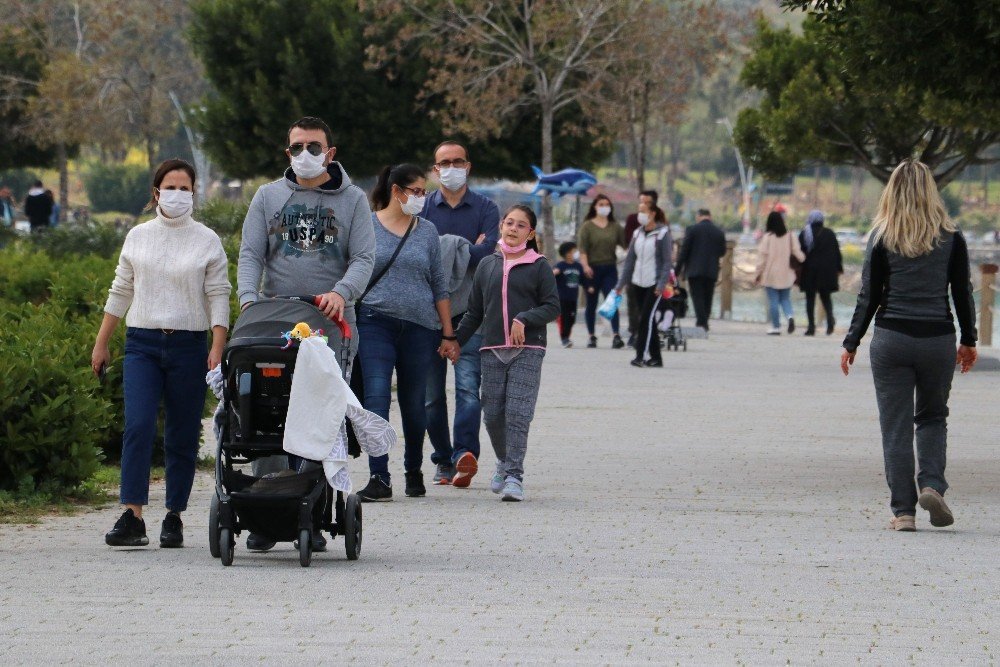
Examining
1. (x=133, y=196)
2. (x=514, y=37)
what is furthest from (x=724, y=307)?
(x=133, y=196)

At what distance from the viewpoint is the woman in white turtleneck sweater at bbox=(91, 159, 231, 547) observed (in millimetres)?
7527

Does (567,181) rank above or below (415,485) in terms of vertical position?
above

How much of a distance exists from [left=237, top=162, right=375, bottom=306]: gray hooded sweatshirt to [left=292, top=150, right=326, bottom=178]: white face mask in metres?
0.09

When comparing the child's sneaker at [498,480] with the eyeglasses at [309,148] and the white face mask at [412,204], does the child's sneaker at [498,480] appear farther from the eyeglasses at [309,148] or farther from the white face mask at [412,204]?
the eyeglasses at [309,148]

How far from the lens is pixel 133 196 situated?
10475 cm

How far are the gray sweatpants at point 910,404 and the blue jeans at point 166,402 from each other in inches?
125

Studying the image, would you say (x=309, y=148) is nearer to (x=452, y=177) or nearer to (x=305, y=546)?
(x=305, y=546)

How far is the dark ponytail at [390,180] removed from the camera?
920 centimetres

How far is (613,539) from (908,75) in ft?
15.3

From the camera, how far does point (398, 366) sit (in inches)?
371

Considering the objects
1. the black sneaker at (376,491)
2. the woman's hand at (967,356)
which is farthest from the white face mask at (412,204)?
the woman's hand at (967,356)

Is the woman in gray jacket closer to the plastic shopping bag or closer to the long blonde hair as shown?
the plastic shopping bag

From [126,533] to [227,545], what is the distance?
711mm

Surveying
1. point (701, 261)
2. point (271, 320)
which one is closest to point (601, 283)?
point (701, 261)
